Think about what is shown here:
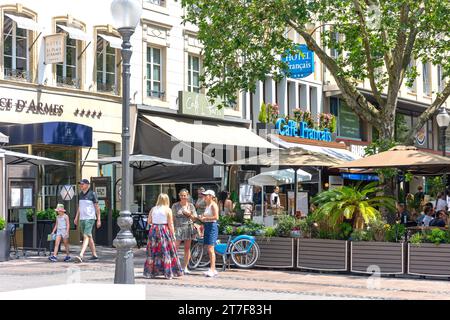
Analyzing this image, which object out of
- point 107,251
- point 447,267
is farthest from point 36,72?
point 447,267

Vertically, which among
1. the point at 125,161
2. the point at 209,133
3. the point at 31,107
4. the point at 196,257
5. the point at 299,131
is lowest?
the point at 196,257

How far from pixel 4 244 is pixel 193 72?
13545 millimetres

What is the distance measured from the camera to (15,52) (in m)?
22.8

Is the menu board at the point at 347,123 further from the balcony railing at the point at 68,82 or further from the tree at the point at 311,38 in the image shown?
the tree at the point at 311,38

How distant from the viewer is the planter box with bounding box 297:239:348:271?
15266 mm

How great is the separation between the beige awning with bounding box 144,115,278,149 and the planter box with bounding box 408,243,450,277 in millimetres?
12375

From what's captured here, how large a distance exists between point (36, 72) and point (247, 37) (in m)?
6.83

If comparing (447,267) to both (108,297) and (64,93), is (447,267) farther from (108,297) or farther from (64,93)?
(64,93)

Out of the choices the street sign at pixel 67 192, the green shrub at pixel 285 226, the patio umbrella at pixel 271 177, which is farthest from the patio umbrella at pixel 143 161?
the green shrub at pixel 285 226

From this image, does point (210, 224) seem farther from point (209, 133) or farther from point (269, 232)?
point (209, 133)

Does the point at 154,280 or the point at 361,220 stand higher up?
the point at 361,220

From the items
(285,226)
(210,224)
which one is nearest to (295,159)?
(285,226)

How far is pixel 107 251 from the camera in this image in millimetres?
20531

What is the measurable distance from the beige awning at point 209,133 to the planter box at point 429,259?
12.4 meters
